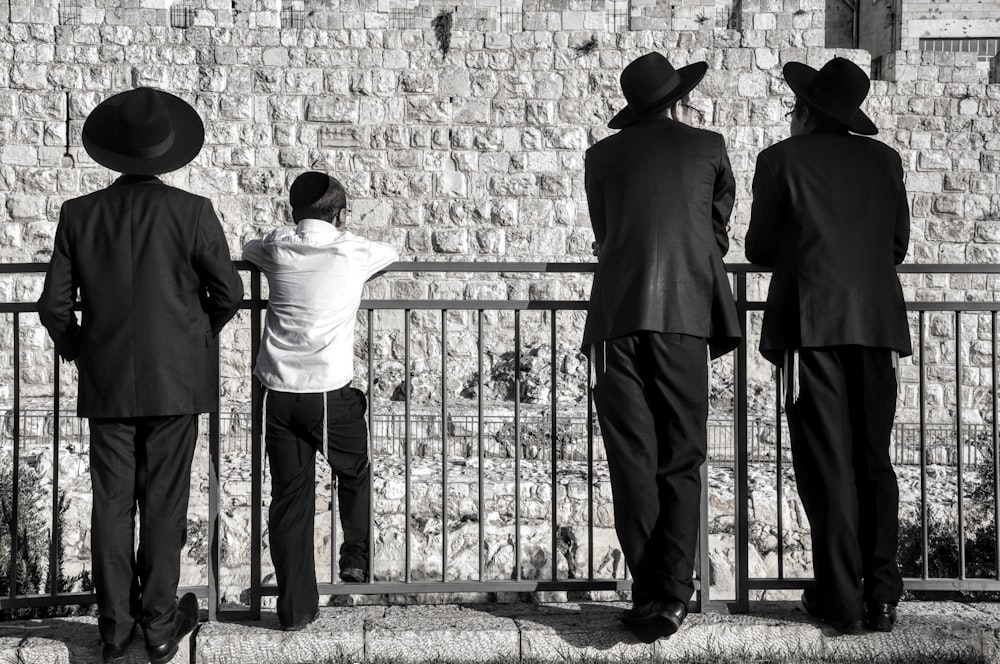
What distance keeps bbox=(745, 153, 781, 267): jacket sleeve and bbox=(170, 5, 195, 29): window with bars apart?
8.02 metres

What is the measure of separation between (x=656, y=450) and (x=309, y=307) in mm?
1231

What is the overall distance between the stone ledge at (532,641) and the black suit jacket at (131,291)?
0.85m

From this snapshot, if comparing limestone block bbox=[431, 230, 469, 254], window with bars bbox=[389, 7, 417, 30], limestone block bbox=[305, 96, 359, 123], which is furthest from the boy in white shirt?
window with bars bbox=[389, 7, 417, 30]

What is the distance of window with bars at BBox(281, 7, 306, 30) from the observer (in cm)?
1005

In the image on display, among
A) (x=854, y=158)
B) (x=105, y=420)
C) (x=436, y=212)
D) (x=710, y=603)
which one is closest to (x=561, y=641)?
(x=710, y=603)

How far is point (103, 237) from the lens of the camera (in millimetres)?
3135

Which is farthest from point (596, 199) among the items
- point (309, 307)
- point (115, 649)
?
point (115, 649)

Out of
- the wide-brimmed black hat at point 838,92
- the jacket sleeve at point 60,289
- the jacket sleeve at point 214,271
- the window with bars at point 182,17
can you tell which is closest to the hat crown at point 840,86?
the wide-brimmed black hat at point 838,92

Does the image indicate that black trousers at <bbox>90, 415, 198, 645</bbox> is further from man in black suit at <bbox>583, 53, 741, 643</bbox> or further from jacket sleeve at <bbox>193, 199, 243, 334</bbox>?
man in black suit at <bbox>583, 53, 741, 643</bbox>

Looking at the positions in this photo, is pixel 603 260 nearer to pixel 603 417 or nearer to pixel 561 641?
pixel 603 417

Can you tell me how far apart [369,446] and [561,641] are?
0.94 m

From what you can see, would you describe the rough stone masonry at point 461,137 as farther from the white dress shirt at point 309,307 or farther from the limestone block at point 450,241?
the white dress shirt at point 309,307

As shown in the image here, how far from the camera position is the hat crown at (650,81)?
328cm

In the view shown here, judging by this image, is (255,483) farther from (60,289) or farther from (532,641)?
(532,641)
